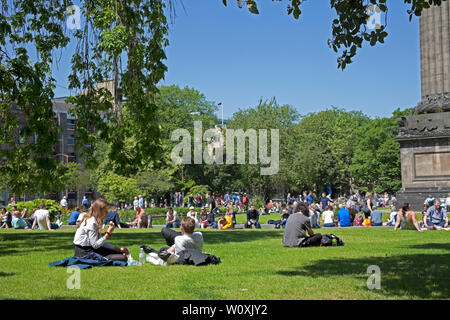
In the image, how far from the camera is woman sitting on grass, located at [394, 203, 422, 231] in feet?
73.0

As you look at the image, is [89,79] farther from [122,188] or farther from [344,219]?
[122,188]

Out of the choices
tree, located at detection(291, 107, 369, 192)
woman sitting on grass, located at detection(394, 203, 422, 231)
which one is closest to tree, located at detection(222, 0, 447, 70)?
woman sitting on grass, located at detection(394, 203, 422, 231)

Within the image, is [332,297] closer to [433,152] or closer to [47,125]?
[47,125]

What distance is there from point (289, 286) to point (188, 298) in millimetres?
1652

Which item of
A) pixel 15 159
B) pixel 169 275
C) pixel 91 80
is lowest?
pixel 169 275

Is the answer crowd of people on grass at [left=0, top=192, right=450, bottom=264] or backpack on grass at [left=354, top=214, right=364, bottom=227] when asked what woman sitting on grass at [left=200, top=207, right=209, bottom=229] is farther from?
backpack on grass at [left=354, top=214, right=364, bottom=227]

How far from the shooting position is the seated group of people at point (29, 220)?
27883 millimetres

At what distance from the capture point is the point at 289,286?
27.6ft

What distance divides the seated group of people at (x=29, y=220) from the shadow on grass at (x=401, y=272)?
1921 cm

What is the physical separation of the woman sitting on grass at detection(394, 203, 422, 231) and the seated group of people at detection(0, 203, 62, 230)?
15857 millimetres

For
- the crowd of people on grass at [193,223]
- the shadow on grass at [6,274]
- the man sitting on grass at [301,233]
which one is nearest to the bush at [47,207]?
the crowd of people on grass at [193,223]
